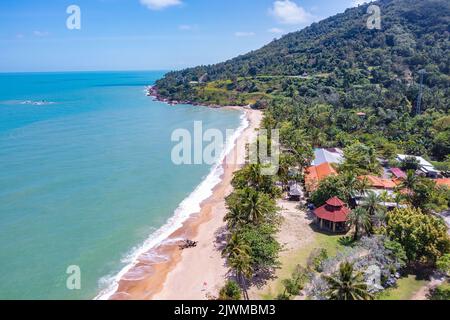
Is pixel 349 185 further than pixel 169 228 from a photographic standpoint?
No

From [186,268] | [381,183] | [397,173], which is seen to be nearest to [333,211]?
[381,183]

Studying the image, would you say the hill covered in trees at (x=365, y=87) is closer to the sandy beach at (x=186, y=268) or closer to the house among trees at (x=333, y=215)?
the house among trees at (x=333, y=215)

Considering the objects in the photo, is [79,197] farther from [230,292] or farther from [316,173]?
[316,173]

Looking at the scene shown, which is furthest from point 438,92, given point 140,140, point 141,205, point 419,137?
point 141,205

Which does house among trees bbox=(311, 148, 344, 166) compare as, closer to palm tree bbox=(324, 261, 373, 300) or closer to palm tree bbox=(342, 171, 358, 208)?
palm tree bbox=(342, 171, 358, 208)

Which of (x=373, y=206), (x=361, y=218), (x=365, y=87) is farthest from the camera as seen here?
(x=365, y=87)

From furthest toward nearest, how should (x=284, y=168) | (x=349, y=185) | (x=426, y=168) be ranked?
(x=426, y=168) → (x=284, y=168) → (x=349, y=185)

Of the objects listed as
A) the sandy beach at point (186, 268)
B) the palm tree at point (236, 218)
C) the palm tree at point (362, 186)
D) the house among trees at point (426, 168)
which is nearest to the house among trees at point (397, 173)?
the house among trees at point (426, 168)
